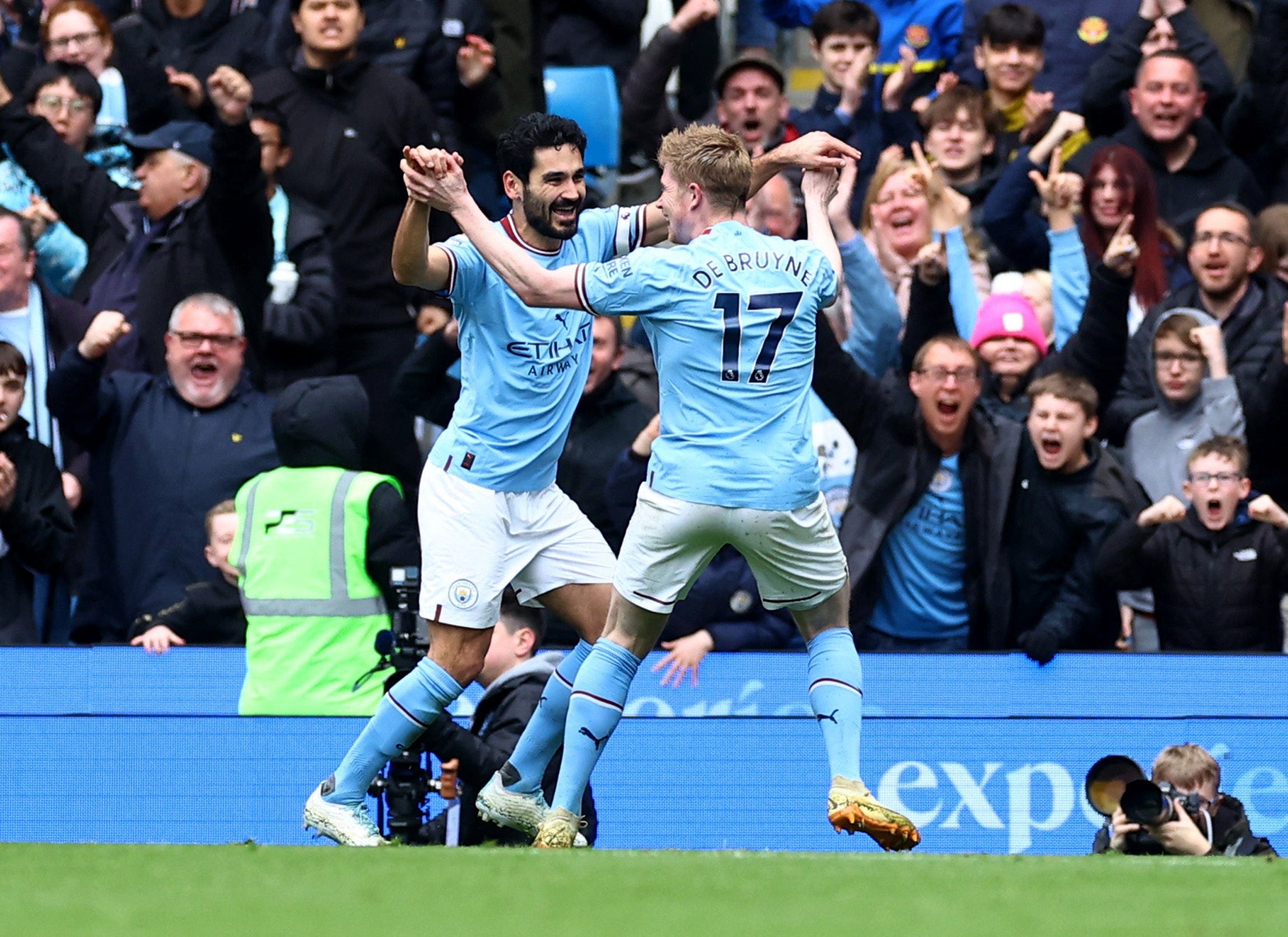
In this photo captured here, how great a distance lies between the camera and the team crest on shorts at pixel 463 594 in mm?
7145

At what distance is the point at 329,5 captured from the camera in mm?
10789

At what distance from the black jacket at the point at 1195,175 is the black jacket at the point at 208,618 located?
4.94 m

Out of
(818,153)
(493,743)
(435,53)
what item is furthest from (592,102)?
(818,153)

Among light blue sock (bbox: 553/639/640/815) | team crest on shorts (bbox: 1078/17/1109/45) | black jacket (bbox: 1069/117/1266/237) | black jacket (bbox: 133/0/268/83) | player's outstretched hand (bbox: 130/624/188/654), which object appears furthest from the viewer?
black jacket (bbox: 133/0/268/83)

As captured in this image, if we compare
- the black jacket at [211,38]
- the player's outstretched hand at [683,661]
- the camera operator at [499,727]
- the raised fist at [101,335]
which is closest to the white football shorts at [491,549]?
the camera operator at [499,727]

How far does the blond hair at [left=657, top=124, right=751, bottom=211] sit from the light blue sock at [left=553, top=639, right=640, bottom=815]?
147cm

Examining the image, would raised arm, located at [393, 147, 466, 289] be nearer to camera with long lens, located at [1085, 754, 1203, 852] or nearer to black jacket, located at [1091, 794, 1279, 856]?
camera with long lens, located at [1085, 754, 1203, 852]

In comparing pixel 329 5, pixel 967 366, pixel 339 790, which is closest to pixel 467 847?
pixel 339 790

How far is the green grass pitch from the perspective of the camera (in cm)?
488

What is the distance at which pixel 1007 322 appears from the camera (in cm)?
980

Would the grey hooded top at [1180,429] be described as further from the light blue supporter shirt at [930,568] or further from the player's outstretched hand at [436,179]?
the player's outstretched hand at [436,179]

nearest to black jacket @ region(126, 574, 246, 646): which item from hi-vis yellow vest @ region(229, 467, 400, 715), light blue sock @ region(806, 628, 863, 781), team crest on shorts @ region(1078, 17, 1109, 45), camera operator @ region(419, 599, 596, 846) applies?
hi-vis yellow vest @ region(229, 467, 400, 715)

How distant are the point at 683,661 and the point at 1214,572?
87.4 inches

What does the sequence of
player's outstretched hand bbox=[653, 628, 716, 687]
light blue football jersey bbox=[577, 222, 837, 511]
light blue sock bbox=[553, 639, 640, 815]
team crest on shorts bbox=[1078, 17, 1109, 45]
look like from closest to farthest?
light blue football jersey bbox=[577, 222, 837, 511]
light blue sock bbox=[553, 639, 640, 815]
player's outstretched hand bbox=[653, 628, 716, 687]
team crest on shorts bbox=[1078, 17, 1109, 45]
